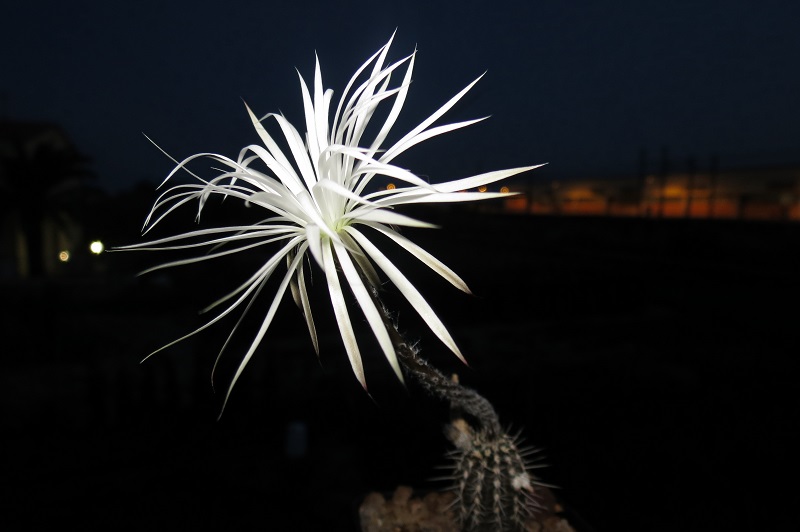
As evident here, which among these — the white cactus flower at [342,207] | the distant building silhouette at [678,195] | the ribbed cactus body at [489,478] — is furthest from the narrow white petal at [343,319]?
the distant building silhouette at [678,195]

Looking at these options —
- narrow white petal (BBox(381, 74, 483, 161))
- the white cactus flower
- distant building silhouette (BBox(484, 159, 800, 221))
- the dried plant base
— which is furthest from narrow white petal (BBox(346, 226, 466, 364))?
distant building silhouette (BBox(484, 159, 800, 221))

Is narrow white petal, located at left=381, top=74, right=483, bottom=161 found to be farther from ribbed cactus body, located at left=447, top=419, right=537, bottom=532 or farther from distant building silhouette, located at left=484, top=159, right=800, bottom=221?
distant building silhouette, located at left=484, top=159, right=800, bottom=221

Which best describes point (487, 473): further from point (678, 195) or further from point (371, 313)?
point (678, 195)

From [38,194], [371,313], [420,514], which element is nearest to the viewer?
[371,313]

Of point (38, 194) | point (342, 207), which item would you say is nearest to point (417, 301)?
point (342, 207)

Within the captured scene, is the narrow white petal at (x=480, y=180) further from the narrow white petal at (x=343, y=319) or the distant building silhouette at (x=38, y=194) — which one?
the distant building silhouette at (x=38, y=194)
